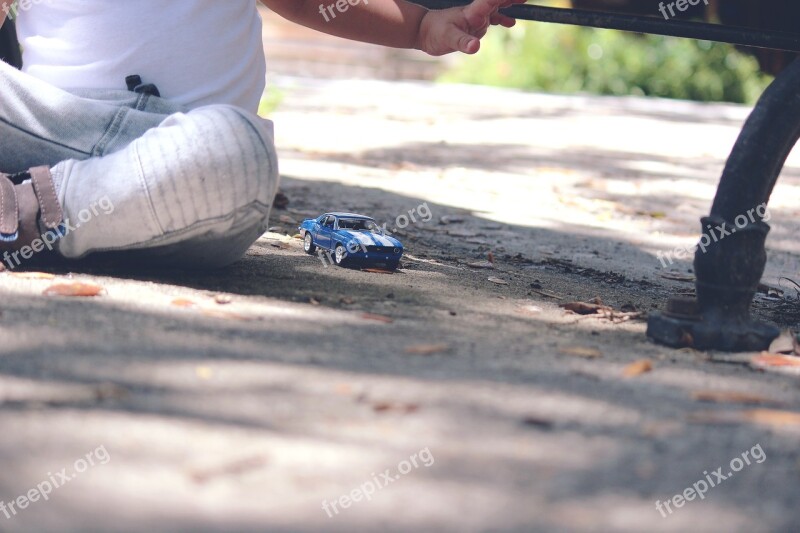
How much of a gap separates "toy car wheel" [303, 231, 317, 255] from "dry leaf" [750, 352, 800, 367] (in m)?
1.32

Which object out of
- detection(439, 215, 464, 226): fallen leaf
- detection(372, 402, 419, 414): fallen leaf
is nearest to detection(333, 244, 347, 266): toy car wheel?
detection(372, 402, 419, 414): fallen leaf

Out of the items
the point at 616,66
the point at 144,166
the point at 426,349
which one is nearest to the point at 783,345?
the point at 426,349

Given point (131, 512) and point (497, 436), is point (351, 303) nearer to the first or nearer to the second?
point (497, 436)

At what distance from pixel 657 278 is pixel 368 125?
13.8 ft

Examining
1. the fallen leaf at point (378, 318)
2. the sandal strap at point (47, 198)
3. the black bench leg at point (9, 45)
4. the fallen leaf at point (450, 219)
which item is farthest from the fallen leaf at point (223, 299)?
the fallen leaf at point (450, 219)

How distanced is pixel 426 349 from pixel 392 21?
1372mm

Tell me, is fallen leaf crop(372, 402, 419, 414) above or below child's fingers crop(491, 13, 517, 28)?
below

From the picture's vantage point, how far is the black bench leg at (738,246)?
7.01ft

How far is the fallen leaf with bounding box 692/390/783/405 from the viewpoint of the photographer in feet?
→ 5.66

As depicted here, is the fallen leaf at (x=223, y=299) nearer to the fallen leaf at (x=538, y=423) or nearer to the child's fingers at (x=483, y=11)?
the fallen leaf at (x=538, y=423)

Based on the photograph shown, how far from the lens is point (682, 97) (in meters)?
11.3

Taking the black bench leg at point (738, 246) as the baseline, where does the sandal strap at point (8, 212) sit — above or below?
below

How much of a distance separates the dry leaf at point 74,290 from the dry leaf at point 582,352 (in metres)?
0.97

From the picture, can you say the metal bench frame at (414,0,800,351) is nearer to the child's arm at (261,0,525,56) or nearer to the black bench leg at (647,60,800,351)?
the black bench leg at (647,60,800,351)
